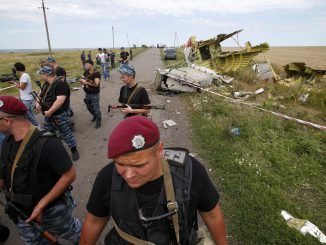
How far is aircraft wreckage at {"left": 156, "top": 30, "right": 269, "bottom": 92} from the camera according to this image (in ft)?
39.9

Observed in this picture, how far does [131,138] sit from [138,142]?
5 centimetres

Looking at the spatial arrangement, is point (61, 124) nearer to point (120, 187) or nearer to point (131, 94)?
point (131, 94)

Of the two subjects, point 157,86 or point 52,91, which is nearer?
point 52,91

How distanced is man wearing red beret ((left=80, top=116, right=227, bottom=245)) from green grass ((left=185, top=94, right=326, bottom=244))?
221cm

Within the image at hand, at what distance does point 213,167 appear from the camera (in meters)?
5.33

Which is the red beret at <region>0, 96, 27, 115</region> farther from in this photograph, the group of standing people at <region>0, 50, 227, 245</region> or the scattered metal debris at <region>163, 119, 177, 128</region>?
the scattered metal debris at <region>163, 119, 177, 128</region>

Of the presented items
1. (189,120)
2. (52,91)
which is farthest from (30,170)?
(189,120)

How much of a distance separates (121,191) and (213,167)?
3975 millimetres

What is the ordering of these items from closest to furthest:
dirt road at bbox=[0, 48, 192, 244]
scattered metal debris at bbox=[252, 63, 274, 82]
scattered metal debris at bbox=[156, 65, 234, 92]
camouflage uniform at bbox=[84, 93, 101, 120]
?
dirt road at bbox=[0, 48, 192, 244] → camouflage uniform at bbox=[84, 93, 101, 120] → scattered metal debris at bbox=[156, 65, 234, 92] → scattered metal debris at bbox=[252, 63, 274, 82]

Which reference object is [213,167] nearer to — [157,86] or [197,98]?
[197,98]

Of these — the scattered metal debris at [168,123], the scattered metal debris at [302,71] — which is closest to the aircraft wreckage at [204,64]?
the scattered metal debris at [302,71]

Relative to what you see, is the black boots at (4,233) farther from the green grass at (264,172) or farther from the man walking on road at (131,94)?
the green grass at (264,172)

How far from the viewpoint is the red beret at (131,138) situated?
145 cm

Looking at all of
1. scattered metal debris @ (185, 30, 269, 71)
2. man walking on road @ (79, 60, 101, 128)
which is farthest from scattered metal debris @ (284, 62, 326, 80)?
man walking on road @ (79, 60, 101, 128)
